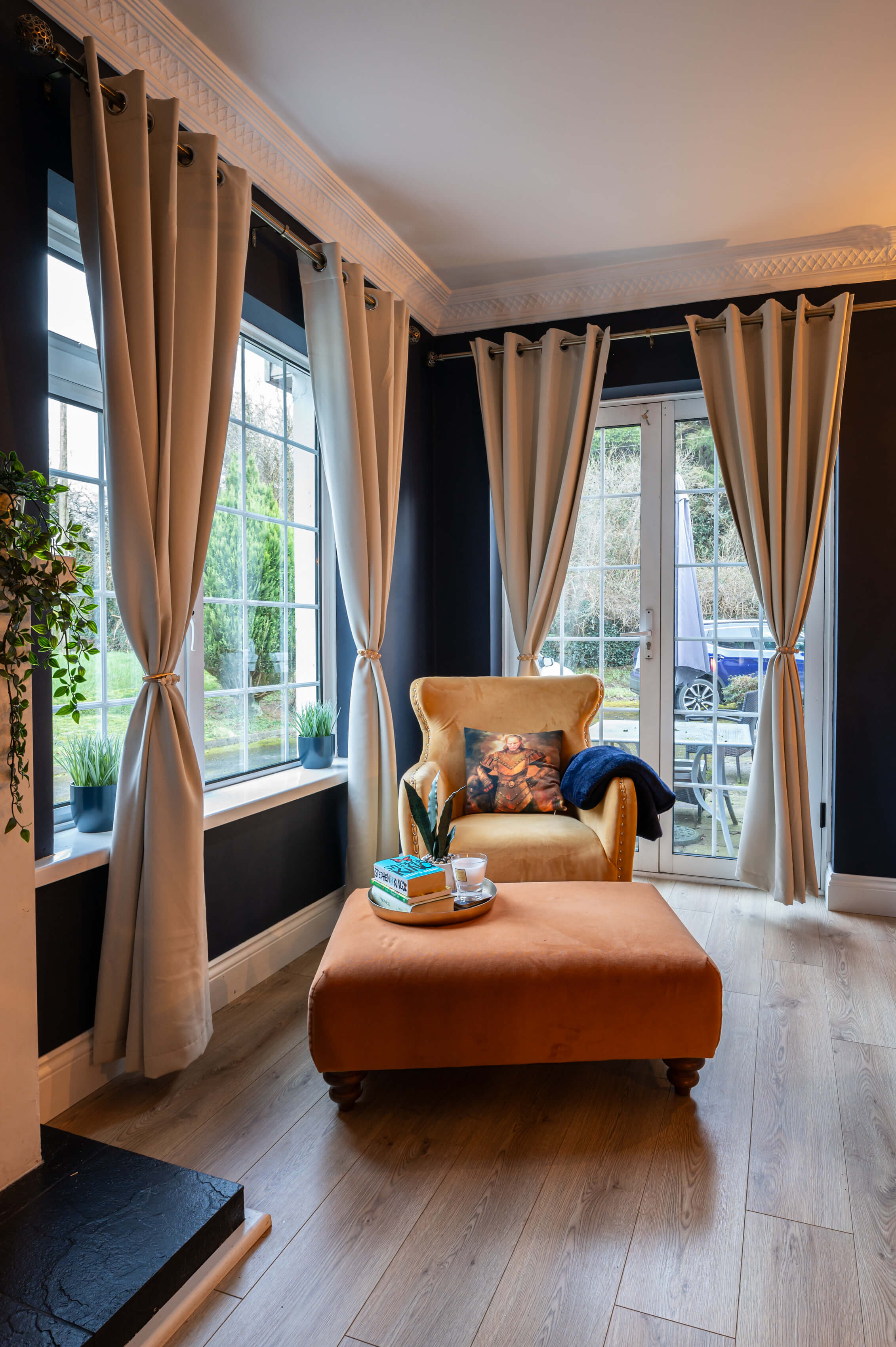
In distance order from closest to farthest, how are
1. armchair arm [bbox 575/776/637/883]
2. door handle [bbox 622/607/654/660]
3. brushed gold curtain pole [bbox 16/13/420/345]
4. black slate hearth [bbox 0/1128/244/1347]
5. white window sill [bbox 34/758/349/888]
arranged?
black slate hearth [bbox 0/1128/244/1347], brushed gold curtain pole [bbox 16/13/420/345], white window sill [bbox 34/758/349/888], armchair arm [bbox 575/776/637/883], door handle [bbox 622/607/654/660]

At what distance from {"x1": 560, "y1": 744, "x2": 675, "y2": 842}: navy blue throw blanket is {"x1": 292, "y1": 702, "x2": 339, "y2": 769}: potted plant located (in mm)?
956

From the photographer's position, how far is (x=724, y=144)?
8.55 feet

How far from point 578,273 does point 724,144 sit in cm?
99

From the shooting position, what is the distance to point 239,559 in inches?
110

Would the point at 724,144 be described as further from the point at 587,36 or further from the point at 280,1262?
the point at 280,1262

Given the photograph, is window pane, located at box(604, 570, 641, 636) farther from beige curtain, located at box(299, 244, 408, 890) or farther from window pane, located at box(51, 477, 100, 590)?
window pane, located at box(51, 477, 100, 590)

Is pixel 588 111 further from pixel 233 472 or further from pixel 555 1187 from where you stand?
pixel 555 1187

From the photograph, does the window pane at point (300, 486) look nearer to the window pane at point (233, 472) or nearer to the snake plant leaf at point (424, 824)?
Result: the window pane at point (233, 472)

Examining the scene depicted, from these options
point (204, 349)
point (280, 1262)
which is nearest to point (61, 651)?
point (204, 349)

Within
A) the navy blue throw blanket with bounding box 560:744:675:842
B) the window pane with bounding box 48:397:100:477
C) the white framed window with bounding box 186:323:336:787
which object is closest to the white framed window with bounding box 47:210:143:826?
the window pane with bounding box 48:397:100:477

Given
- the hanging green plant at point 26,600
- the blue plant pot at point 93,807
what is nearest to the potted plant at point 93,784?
the blue plant pot at point 93,807

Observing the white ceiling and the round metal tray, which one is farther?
the white ceiling

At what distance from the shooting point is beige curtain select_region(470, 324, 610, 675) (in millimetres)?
3541

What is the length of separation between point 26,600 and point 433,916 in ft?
3.79
